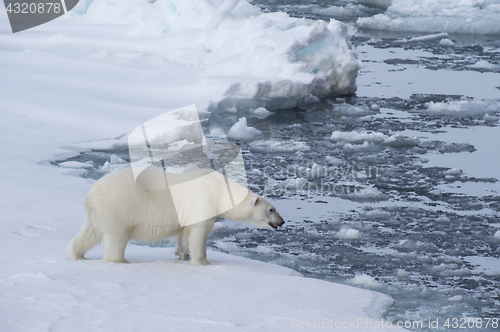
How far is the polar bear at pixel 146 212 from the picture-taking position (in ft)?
12.1

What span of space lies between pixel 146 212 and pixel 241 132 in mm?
4127

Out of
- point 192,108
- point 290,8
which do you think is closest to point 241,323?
point 192,108

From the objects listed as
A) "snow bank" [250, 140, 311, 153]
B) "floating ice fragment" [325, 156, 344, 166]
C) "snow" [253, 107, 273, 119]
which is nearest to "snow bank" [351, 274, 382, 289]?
"floating ice fragment" [325, 156, 344, 166]

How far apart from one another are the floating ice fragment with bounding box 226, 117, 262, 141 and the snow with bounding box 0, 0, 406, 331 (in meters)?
0.41

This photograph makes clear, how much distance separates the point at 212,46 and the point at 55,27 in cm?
489

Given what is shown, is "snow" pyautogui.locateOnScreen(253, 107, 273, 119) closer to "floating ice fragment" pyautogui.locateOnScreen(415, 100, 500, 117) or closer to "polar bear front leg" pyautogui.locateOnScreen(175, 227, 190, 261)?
"floating ice fragment" pyautogui.locateOnScreen(415, 100, 500, 117)

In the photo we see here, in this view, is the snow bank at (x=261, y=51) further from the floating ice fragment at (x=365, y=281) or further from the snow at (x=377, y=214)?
the floating ice fragment at (x=365, y=281)

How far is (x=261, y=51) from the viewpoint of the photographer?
31.8 ft

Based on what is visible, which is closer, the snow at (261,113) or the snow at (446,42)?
the snow at (261,113)

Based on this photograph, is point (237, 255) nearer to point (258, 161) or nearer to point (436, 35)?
point (258, 161)

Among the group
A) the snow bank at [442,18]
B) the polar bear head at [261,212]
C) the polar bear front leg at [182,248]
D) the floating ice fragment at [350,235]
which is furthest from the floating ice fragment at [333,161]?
the snow bank at [442,18]

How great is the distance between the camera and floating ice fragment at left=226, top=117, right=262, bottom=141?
7766 mm

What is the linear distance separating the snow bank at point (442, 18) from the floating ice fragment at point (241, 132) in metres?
10.5

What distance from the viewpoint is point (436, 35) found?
15711 millimetres
